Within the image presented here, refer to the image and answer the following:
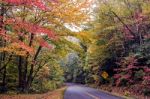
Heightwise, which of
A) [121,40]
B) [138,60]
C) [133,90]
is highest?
[121,40]

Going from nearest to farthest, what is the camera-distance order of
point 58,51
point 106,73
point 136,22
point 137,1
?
point 58,51
point 136,22
point 137,1
point 106,73

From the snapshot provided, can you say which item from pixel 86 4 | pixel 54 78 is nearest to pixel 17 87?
pixel 86 4

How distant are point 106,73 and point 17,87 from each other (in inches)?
717

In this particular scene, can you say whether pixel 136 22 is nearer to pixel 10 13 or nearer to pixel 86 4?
pixel 86 4

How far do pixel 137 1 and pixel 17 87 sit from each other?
18097 millimetres

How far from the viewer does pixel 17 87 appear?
28.2 metres

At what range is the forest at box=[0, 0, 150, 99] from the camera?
61.2ft

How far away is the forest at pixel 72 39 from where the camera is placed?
61.2ft

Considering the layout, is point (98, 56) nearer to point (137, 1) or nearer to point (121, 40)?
point (121, 40)

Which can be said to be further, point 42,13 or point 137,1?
point 137,1

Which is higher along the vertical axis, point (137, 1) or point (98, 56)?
point (137, 1)

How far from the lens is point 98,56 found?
4300 centimetres

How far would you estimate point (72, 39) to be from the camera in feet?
84.0

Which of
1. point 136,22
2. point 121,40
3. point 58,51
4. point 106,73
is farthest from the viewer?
point 106,73
